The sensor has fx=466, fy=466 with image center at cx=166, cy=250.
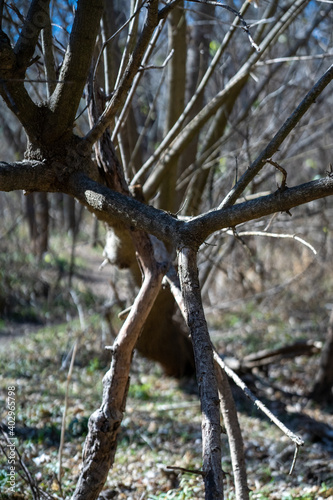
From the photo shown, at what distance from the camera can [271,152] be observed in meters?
2.04

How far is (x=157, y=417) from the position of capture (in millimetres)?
4375

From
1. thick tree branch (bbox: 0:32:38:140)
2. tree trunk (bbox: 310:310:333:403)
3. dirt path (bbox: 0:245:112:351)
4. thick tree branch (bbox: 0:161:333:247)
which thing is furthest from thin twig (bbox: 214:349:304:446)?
tree trunk (bbox: 310:310:333:403)

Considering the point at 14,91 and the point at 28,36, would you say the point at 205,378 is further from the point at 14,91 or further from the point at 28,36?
the point at 28,36

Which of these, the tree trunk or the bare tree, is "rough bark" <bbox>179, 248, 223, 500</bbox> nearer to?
the bare tree

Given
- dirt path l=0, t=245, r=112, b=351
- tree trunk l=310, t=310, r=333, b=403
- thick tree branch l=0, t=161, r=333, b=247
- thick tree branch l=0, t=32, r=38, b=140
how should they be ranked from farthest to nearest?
dirt path l=0, t=245, r=112, b=351
tree trunk l=310, t=310, r=333, b=403
thick tree branch l=0, t=32, r=38, b=140
thick tree branch l=0, t=161, r=333, b=247

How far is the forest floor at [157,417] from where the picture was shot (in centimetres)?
319

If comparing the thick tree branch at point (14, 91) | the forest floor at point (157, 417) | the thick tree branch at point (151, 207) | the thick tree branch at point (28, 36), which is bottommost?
the forest floor at point (157, 417)

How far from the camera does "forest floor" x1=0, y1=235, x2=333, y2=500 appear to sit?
319 cm

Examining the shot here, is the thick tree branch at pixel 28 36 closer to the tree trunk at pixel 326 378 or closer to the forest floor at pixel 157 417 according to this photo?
the forest floor at pixel 157 417

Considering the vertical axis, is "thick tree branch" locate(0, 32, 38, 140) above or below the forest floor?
above

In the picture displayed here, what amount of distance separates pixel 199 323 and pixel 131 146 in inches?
126

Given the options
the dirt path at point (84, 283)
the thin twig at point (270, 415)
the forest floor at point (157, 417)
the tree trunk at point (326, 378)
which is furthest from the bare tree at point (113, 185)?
the tree trunk at point (326, 378)

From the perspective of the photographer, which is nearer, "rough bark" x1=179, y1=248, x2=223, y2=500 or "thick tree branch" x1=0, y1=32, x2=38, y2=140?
"rough bark" x1=179, y1=248, x2=223, y2=500

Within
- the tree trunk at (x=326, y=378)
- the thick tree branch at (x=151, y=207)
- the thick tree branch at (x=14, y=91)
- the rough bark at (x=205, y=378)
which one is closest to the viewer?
the rough bark at (x=205, y=378)
